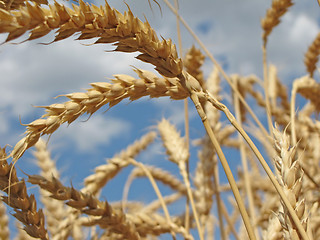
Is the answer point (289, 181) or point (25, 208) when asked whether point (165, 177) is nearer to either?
point (25, 208)

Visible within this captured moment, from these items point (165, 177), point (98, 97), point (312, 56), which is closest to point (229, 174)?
point (98, 97)

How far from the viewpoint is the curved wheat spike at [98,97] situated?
61 centimetres

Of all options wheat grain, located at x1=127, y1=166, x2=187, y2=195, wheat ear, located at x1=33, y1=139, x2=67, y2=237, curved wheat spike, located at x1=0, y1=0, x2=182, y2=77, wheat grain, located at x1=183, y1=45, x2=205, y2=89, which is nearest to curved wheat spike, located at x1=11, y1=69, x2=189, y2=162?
curved wheat spike, located at x1=0, y1=0, x2=182, y2=77

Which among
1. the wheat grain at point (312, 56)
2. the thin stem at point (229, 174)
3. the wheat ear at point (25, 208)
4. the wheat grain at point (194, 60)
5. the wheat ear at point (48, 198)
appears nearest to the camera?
the thin stem at point (229, 174)

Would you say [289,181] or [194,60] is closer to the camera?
[289,181]

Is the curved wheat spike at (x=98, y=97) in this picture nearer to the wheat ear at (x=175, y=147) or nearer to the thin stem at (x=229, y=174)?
the thin stem at (x=229, y=174)

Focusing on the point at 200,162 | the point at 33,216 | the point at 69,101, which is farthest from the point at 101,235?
the point at 69,101

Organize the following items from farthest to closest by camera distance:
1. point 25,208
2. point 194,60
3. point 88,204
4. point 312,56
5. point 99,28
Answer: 1. point 312,56
2. point 194,60
3. point 88,204
4. point 25,208
5. point 99,28

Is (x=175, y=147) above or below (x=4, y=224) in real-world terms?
below

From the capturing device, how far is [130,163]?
62.5 inches

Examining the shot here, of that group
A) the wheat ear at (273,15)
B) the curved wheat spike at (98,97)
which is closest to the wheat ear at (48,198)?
the curved wheat spike at (98,97)

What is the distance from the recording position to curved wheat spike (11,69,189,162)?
61 cm

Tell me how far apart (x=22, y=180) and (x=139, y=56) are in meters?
0.36

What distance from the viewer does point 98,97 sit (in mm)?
633
